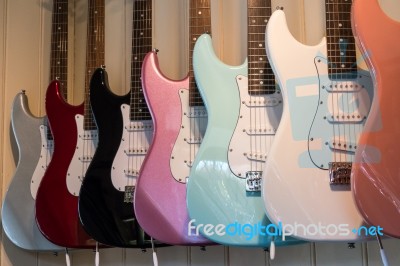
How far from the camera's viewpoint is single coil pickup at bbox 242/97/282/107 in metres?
1.26

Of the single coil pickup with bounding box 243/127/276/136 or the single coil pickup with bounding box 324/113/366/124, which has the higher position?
the single coil pickup with bounding box 324/113/366/124

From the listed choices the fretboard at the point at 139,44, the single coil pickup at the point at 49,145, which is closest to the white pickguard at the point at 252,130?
the fretboard at the point at 139,44

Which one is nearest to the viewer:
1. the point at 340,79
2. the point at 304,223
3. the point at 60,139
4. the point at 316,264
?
the point at 304,223

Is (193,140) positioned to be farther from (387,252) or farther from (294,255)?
(387,252)

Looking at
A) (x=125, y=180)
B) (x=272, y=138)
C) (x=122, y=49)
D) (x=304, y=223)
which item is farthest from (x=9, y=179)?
(x=304, y=223)

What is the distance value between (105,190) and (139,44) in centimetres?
47

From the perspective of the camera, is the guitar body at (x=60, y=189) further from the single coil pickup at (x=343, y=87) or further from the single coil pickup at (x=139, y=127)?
the single coil pickup at (x=343, y=87)

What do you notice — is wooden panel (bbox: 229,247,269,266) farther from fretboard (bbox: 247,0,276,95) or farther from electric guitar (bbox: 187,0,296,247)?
fretboard (bbox: 247,0,276,95)

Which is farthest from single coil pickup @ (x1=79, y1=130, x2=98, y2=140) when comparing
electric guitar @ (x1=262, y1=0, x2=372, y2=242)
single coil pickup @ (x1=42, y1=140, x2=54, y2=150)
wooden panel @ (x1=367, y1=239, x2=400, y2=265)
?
wooden panel @ (x1=367, y1=239, x2=400, y2=265)

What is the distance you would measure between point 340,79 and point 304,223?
1.24ft

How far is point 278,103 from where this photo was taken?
4.16ft

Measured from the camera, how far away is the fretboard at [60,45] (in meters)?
1.57

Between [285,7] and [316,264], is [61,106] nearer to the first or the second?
[285,7]

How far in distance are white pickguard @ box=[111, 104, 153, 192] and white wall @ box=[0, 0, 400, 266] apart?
21 centimetres
